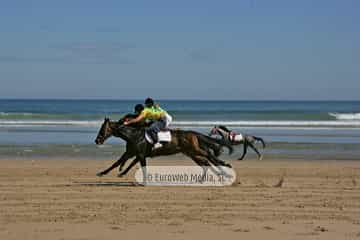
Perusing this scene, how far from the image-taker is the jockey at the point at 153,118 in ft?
49.3

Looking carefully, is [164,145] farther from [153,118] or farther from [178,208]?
[178,208]

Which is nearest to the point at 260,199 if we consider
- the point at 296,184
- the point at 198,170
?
the point at 296,184

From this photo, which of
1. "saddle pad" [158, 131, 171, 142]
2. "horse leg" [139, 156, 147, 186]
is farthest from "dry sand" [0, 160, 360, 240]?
"saddle pad" [158, 131, 171, 142]

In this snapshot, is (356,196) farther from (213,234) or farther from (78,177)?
(78,177)

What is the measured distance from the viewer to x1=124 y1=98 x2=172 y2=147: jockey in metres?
15.0

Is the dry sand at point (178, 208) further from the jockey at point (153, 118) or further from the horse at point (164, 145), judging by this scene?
the jockey at point (153, 118)

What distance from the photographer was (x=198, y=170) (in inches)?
664

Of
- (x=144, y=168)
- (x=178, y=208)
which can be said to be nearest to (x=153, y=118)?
(x=144, y=168)

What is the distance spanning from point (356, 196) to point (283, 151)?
12.8 m

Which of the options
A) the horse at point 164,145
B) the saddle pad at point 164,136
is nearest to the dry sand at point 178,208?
the horse at point 164,145

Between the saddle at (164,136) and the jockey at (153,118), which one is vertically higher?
the jockey at (153,118)

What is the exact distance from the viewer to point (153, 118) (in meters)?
15.2

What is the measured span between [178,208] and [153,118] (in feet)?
13.0

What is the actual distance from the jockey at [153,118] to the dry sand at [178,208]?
123 cm
